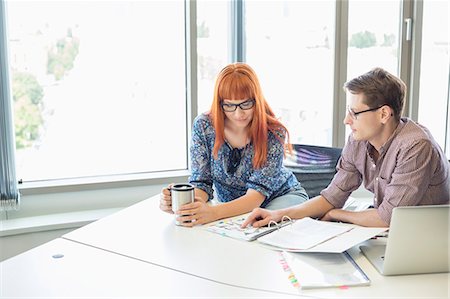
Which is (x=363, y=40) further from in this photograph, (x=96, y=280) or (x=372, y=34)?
(x=96, y=280)

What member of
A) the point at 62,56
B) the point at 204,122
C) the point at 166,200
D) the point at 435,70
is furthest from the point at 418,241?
the point at 435,70

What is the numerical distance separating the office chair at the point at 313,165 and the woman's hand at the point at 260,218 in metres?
0.72

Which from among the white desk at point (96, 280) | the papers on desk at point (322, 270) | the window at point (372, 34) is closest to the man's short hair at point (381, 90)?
the papers on desk at point (322, 270)

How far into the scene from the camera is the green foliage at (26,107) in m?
3.05

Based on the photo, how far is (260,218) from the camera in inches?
77.6

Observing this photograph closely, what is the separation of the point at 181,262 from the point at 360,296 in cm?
53

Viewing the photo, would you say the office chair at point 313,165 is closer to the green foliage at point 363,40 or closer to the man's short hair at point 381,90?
the man's short hair at point 381,90

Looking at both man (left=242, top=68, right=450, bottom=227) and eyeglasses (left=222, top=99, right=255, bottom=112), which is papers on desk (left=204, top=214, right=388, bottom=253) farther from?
eyeglasses (left=222, top=99, right=255, bottom=112)

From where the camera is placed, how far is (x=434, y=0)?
3598mm

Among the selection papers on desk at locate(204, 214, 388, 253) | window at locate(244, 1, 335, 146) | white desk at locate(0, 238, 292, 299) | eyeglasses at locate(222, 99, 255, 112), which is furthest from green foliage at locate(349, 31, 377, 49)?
white desk at locate(0, 238, 292, 299)

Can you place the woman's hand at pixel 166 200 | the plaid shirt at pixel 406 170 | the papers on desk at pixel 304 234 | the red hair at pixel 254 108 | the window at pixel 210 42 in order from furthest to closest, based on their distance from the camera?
the window at pixel 210 42
the red hair at pixel 254 108
the woman's hand at pixel 166 200
the plaid shirt at pixel 406 170
the papers on desk at pixel 304 234

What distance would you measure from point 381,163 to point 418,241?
1.89 ft

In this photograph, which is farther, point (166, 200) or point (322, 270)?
point (166, 200)

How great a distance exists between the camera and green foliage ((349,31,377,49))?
354cm
